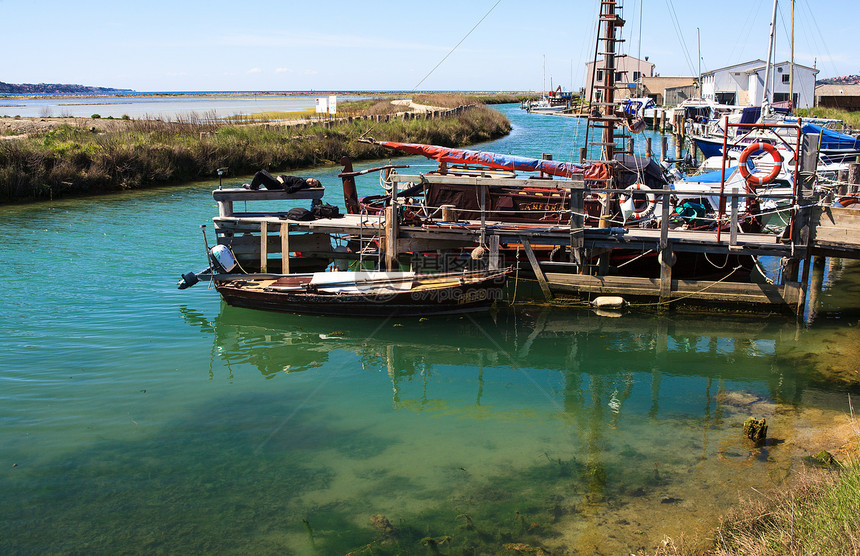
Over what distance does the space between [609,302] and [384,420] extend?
25.5 feet

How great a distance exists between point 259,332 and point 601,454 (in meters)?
9.28

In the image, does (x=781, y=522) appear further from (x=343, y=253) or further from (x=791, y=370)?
(x=343, y=253)

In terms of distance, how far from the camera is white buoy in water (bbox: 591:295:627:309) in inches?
658

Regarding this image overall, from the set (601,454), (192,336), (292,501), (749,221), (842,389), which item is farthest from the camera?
(749,221)

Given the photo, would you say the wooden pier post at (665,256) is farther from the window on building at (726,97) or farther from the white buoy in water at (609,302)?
the window on building at (726,97)

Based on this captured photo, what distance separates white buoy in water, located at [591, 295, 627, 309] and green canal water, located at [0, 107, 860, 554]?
40 cm

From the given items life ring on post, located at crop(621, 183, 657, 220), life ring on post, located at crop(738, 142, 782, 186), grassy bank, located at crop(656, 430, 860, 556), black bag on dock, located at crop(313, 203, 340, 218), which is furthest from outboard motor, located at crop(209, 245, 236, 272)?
life ring on post, located at crop(738, 142, 782, 186)

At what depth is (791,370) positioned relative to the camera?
13383 millimetres

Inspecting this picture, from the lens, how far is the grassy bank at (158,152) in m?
31.0

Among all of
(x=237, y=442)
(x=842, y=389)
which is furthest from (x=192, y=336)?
(x=842, y=389)

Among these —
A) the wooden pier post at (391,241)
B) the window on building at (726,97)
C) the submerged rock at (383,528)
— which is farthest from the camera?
the window on building at (726,97)

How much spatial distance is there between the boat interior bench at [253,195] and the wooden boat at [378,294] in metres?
2.95

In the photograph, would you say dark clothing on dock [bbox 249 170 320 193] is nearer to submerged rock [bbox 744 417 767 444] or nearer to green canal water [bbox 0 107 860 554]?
green canal water [bbox 0 107 860 554]

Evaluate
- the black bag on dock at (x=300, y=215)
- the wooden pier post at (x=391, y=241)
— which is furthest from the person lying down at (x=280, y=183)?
the wooden pier post at (x=391, y=241)
